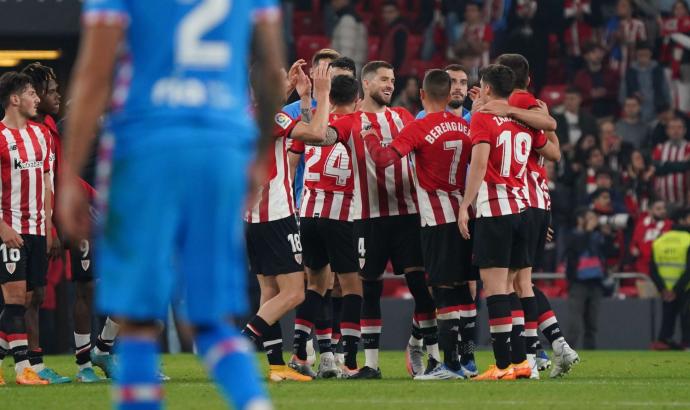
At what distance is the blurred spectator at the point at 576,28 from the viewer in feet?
66.6

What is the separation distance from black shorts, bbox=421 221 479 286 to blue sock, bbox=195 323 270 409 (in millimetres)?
5264

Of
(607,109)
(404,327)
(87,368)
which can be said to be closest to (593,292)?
(404,327)

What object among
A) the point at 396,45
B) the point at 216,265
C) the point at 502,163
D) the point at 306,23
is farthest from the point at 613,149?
the point at 216,265

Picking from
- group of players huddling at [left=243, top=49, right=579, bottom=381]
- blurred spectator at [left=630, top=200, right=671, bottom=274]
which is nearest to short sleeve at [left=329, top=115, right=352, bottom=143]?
group of players huddling at [left=243, top=49, right=579, bottom=381]

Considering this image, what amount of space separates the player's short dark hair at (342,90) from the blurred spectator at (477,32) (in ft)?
30.6

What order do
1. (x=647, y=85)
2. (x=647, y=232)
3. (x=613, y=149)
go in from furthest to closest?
(x=647, y=85) → (x=613, y=149) → (x=647, y=232)

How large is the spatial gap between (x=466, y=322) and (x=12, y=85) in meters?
3.63

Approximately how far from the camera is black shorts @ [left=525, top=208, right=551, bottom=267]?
971 cm

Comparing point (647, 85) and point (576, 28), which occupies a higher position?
point (576, 28)

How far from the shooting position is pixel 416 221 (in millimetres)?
10133

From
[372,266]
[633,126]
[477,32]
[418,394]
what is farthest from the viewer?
[477,32]

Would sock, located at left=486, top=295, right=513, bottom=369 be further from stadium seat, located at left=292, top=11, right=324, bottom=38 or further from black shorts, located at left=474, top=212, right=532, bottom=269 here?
stadium seat, located at left=292, top=11, right=324, bottom=38

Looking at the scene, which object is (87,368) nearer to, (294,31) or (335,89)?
(335,89)

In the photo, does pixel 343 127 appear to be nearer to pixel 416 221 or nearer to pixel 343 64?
pixel 343 64
